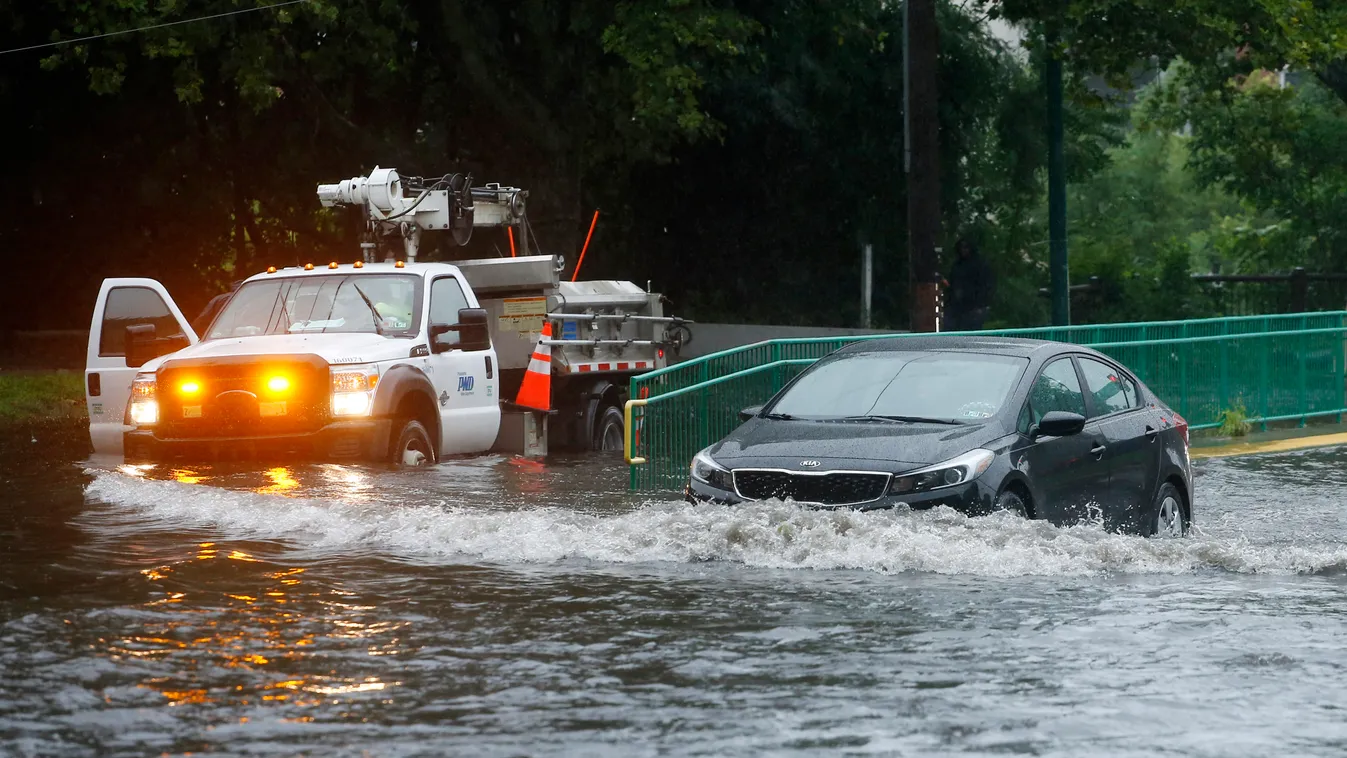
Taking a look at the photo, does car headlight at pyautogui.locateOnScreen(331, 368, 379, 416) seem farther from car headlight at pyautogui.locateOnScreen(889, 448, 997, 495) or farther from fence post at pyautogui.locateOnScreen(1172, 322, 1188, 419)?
fence post at pyautogui.locateOnScreen(1172, 322, 1188, 419)

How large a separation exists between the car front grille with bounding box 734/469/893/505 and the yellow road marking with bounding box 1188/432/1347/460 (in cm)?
904

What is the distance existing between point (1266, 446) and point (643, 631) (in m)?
12.7

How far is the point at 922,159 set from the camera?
77.5 ft

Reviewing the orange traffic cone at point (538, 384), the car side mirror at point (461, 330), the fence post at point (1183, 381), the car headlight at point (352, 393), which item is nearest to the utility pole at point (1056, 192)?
the fence post at point (1183, 381)

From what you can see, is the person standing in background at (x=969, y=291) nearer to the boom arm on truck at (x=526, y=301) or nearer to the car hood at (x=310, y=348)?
the boom arm on truck at (x=526, y=301)

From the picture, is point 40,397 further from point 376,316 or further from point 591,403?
point 376,316

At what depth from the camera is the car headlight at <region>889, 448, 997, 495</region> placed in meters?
10.7

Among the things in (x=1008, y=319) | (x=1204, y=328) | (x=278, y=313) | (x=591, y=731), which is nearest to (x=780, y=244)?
(x=1008, y=319)

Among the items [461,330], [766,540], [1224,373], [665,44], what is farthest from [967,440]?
[665,44]

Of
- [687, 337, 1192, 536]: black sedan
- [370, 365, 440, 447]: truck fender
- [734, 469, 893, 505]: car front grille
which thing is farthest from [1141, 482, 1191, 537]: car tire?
[370, 365, 440, 447]: truck fender

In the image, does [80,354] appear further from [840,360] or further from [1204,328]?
[840,360]

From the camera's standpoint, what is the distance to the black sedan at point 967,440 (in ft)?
35.6

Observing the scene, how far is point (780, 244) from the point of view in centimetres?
3788

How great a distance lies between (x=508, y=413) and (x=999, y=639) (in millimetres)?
11384
